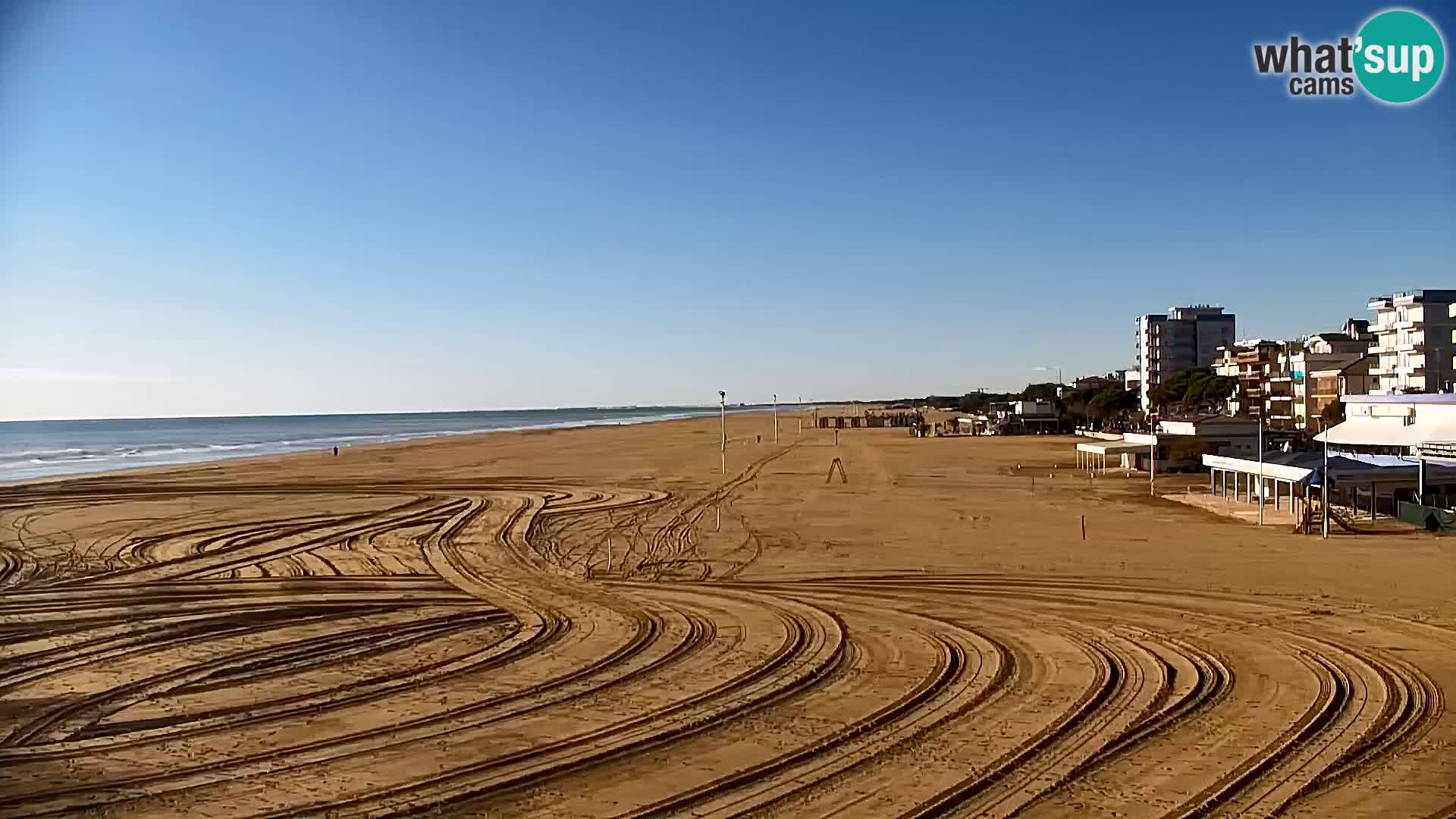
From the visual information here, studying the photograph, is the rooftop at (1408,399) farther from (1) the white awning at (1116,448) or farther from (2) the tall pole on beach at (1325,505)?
(2) the tall pole on beach at (1325,505)

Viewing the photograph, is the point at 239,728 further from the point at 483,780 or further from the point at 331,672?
the point at 483,780

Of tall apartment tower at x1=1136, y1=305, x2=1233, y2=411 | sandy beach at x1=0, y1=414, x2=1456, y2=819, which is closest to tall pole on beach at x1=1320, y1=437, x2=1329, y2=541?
sandy beach at x1=0, y1=414, x2=1456, y2=819

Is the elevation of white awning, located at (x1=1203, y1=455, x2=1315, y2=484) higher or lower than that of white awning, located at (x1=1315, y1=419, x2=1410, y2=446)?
lower

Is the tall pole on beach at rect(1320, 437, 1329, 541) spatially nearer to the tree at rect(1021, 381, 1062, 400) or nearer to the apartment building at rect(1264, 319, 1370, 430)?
the apartment building at rect(1264, 319, 1370, 430)

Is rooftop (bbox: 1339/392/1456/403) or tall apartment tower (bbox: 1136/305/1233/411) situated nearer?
rooftop (bbox: 1339/392/1456/403)

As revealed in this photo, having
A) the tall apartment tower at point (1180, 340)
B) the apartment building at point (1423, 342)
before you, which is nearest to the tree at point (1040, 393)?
the tall apartment tower at point (1180, 340)

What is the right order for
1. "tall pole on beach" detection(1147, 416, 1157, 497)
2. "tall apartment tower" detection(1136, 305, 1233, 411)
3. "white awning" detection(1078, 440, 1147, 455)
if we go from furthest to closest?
"tall apartment tower" detection(1136, 305, 1233, 411) < "white awning" detection(1078, 440, 1147, 455) < "tall pole on beach" detection(1147, 416, 1157, 497)

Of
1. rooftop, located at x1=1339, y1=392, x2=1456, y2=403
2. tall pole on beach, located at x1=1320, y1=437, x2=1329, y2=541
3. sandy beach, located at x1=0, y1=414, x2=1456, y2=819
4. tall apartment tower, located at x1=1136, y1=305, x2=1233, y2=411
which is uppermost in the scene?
tall apartment tower, located at x1=1136, y1=305, x2=1233, y2=411
